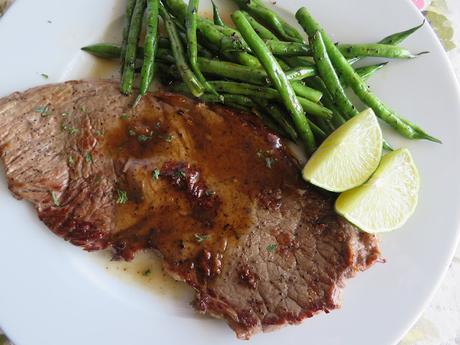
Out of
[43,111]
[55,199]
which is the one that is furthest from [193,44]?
[55,199]

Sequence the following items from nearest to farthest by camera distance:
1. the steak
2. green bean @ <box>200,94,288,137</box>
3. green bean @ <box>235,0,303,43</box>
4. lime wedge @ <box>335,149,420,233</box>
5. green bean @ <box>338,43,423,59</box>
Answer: lime wedge @ <box>335,149,420,233</box>
the steak
green bean @ <box>200,94,288,137</box>
green bean @ <box>338,43,423,59</box>
green bean @ <box>235,0,303,43</box>

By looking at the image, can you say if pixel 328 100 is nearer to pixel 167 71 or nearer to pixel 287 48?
pixel 287 48

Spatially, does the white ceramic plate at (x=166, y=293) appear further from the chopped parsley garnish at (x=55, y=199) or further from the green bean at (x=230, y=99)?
the green bean at (x=230, y=99)

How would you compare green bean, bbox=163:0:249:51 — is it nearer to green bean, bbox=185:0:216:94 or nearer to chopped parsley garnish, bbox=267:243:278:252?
green bean, bbox=185:0:216:94

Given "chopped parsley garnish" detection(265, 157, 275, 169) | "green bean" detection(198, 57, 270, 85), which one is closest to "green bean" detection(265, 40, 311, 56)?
"green bean" detection(198, 57, 270, 85)

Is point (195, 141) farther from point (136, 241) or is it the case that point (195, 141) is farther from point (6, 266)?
point (6, 266)

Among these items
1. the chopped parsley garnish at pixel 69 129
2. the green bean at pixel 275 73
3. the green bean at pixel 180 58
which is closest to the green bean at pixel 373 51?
the green bean at pixel 275 73
